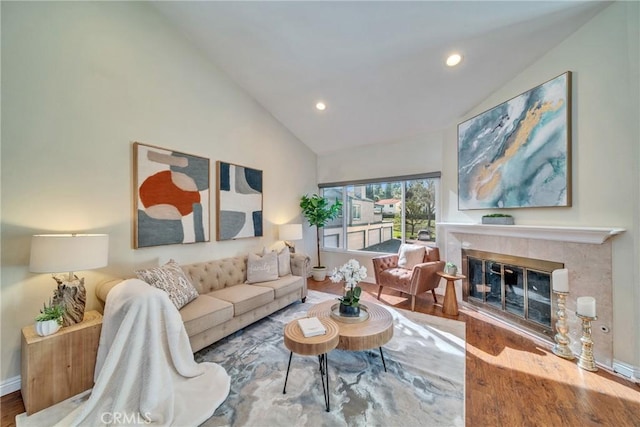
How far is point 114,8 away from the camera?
100 inches

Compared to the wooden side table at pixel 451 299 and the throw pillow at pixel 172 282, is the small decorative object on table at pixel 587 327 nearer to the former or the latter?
the wooden side table at pixel 451 299

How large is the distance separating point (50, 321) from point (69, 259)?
1.55ft

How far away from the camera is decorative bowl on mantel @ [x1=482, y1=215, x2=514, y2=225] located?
3.03 metres

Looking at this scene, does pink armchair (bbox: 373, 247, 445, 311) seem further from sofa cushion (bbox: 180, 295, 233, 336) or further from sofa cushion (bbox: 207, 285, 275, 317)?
sofa cushion (bbox: 180, 295, 233, 336)

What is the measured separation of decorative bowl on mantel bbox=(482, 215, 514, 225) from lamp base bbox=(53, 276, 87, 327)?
444 cm

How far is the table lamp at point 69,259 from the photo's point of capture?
184 cm

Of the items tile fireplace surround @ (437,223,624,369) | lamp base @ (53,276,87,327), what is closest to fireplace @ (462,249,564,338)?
tile fireplace surround @ (437,223,624,369)

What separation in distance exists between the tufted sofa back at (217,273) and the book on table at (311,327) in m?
1.66

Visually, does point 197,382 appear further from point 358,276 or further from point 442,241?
point 442,241

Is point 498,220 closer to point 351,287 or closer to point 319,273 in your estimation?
point 351,287

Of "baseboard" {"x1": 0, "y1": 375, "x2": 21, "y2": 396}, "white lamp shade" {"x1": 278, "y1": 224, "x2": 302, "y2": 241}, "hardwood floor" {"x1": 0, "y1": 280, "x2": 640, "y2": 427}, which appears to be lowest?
"hardwood floor" {"x1": 0, "y1": 280, "x2": 640, "y2": 427}

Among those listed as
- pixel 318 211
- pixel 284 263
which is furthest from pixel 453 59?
pixel 284 263

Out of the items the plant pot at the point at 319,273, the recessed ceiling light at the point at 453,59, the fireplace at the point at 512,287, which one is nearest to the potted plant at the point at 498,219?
the fireplace at the point at 512,287

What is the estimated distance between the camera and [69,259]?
1.88 meters
